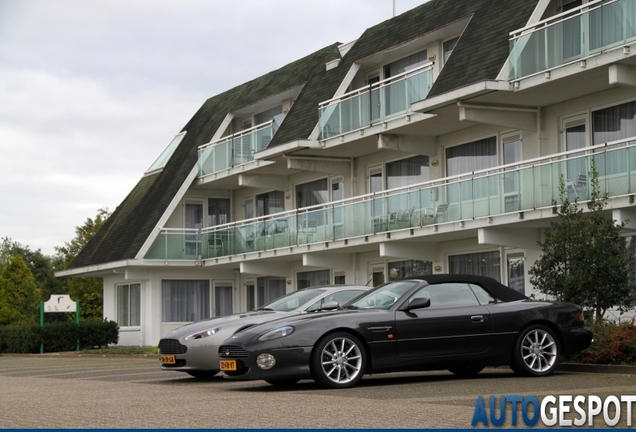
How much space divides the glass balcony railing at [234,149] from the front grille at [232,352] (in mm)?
21263

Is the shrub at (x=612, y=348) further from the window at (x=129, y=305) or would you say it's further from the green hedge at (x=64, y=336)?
the window at (x=129, y=305)

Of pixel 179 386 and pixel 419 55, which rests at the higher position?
pixel 419 55

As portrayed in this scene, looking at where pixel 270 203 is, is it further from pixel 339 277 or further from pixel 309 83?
pixel 339 277

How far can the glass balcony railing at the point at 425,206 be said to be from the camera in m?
21.1

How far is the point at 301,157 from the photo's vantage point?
32.7 m

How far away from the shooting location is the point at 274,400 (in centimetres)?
1207

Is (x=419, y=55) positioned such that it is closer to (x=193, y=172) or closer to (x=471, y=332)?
(x=193, y=172)

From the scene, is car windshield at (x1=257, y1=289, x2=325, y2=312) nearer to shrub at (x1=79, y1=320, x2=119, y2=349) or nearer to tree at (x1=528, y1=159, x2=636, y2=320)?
tree at (x1=528, y1=159, x2=636, y2=320)

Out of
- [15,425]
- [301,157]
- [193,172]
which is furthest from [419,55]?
[15,425]

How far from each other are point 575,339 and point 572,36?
9143mm

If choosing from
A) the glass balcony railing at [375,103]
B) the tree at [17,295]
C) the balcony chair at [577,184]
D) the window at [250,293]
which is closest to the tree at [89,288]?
the tree at [17,295]

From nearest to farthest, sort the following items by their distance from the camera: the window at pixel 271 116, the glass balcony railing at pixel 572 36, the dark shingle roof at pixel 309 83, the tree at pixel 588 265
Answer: the tree at pixel 588 265
the glass balcony railing at pixel 572 36
the dark shingle roof at pixel 309 83
the window at pixel 271 116

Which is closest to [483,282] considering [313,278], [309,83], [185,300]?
[313,278]

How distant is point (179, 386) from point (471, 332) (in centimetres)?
456
